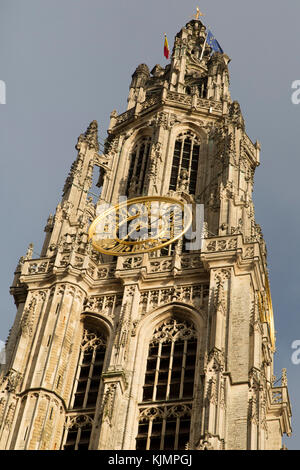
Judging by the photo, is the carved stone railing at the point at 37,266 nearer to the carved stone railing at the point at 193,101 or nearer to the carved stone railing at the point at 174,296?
the carved stone railing at the point at 174,296

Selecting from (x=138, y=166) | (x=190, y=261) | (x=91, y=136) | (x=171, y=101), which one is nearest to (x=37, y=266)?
(x=190, y=261)

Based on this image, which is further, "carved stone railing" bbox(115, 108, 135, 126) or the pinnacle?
"carved stone railing" bbox(115, 108, 135, 126)

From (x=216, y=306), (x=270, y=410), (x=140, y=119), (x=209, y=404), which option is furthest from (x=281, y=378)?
(x=140, y=119)

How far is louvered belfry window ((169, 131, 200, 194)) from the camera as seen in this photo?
64000 mm

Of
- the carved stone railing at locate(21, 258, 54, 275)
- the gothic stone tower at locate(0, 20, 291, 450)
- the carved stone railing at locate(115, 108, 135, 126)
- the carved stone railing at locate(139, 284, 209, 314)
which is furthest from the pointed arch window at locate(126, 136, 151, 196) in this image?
the carved stone railing at locate(139, 284, 209, 314)

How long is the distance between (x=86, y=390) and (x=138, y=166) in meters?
18.2

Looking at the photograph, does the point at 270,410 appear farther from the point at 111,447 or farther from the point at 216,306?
the point at 111,447

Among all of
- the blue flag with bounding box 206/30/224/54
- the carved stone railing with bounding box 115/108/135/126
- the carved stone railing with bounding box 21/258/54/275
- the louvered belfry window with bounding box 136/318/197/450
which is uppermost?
the blue flag with bounding box 206/30/224/54

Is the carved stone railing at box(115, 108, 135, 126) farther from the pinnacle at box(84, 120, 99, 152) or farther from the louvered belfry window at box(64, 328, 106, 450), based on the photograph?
the louvered belfry window at box(64, 328, 106, 450)

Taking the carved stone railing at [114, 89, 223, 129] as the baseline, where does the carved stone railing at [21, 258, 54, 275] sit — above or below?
below

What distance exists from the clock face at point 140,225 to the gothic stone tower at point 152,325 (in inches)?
26.6

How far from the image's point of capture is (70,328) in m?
53.3

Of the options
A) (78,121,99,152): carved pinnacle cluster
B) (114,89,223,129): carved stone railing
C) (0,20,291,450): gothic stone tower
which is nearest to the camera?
(0,20,291,450): gothic stone tower

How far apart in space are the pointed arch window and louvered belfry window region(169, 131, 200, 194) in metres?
1.60
